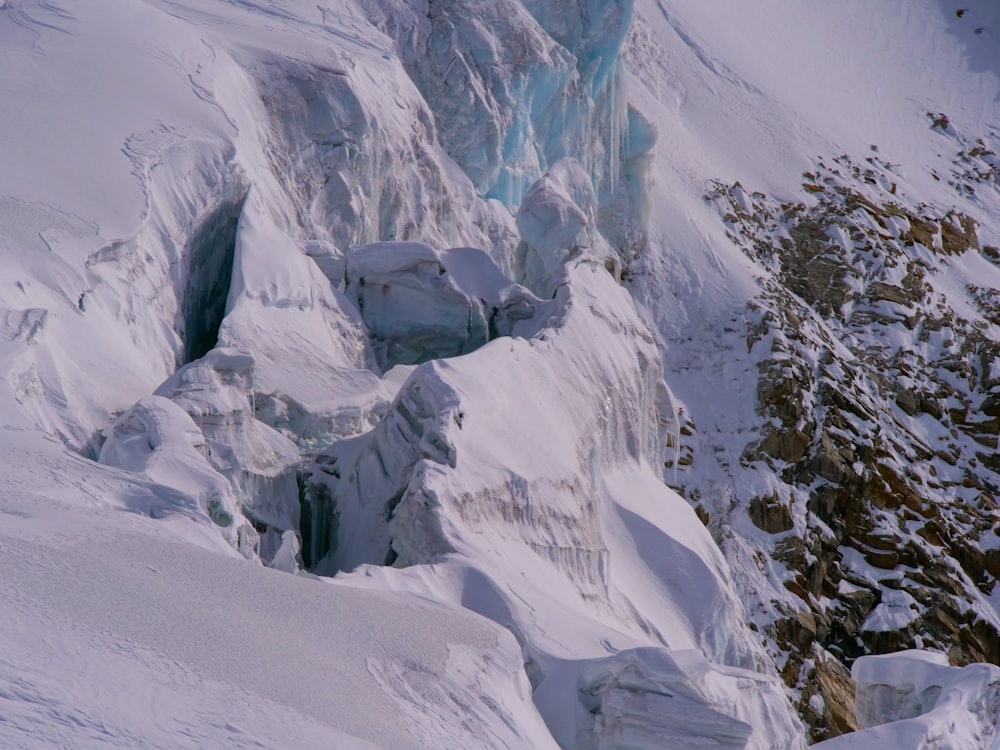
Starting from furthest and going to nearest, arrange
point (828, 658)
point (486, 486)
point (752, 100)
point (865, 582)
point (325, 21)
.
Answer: point (752, 100) < point (865, 582) < point (828, 658) < point (325, 21) < point (486, 486)

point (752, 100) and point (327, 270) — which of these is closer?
point (327, 270)

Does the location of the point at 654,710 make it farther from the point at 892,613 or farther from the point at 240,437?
the point at 892,613

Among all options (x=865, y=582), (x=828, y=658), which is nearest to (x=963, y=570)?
(x=865, y=582)

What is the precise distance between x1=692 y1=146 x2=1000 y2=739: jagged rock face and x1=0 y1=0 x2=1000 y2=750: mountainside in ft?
0.30

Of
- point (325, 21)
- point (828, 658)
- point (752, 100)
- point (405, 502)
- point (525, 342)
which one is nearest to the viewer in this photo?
point (405, 502)

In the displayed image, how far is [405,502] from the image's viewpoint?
12.3 m

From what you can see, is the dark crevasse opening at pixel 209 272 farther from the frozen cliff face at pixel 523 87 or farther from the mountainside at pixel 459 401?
the frozen cliff face at pixel 523 87

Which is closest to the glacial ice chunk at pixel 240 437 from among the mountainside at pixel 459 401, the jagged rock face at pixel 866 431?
the mountainside at pixel 459 401

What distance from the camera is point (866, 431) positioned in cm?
3048

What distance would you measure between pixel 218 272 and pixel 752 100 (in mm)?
25397

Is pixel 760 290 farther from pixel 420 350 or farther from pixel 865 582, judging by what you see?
pixel 420 350

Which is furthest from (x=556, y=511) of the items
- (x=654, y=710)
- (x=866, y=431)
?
(x=866, y=431)

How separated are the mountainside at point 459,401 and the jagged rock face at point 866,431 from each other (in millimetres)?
90

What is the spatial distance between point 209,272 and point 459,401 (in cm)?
421
